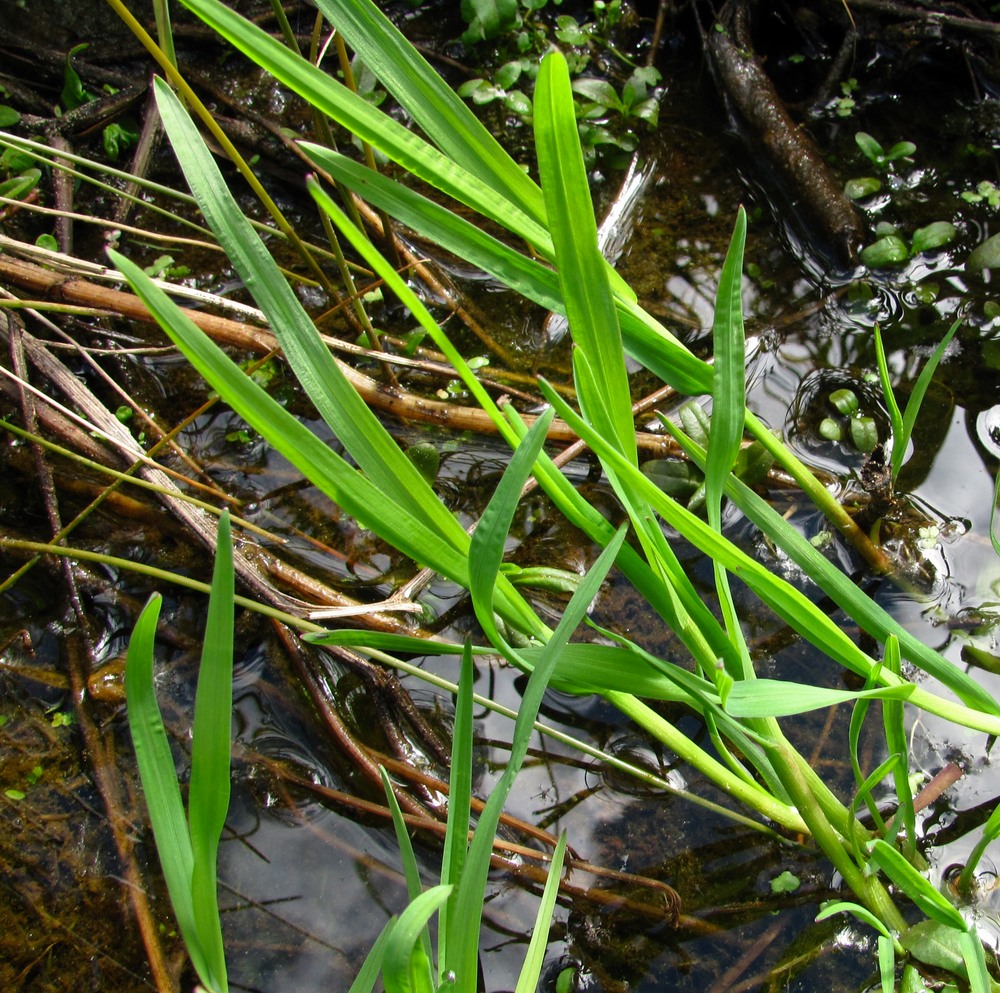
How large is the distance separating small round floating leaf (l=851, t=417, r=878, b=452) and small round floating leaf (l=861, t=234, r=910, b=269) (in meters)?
0.50

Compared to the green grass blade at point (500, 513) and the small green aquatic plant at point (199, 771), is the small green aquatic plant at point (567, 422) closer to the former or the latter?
the green grass blade at point (500, 513)

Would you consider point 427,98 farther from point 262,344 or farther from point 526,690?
point 262,344

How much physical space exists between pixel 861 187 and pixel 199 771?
6.69 ft

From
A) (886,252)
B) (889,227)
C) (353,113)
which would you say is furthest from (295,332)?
(889,227)

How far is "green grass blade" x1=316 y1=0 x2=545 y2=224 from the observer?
3.11 ft

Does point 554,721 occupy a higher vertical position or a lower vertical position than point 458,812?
lower

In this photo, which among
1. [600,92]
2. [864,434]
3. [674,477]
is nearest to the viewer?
[674,477]

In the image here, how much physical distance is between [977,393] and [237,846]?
1.74 meters

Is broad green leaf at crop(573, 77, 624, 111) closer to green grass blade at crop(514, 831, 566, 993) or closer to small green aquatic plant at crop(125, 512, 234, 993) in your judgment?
small green aquatic plant at crop(125, 512, 234, 993)

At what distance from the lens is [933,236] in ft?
6.29

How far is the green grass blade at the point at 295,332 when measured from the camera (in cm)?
87

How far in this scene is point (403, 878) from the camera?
4.22 feet

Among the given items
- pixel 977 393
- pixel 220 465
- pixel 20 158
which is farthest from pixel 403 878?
pixel 20 158

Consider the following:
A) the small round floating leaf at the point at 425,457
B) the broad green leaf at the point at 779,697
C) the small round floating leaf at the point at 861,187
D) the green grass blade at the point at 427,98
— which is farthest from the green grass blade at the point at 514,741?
the small round floating leaf at the point at 861,187
